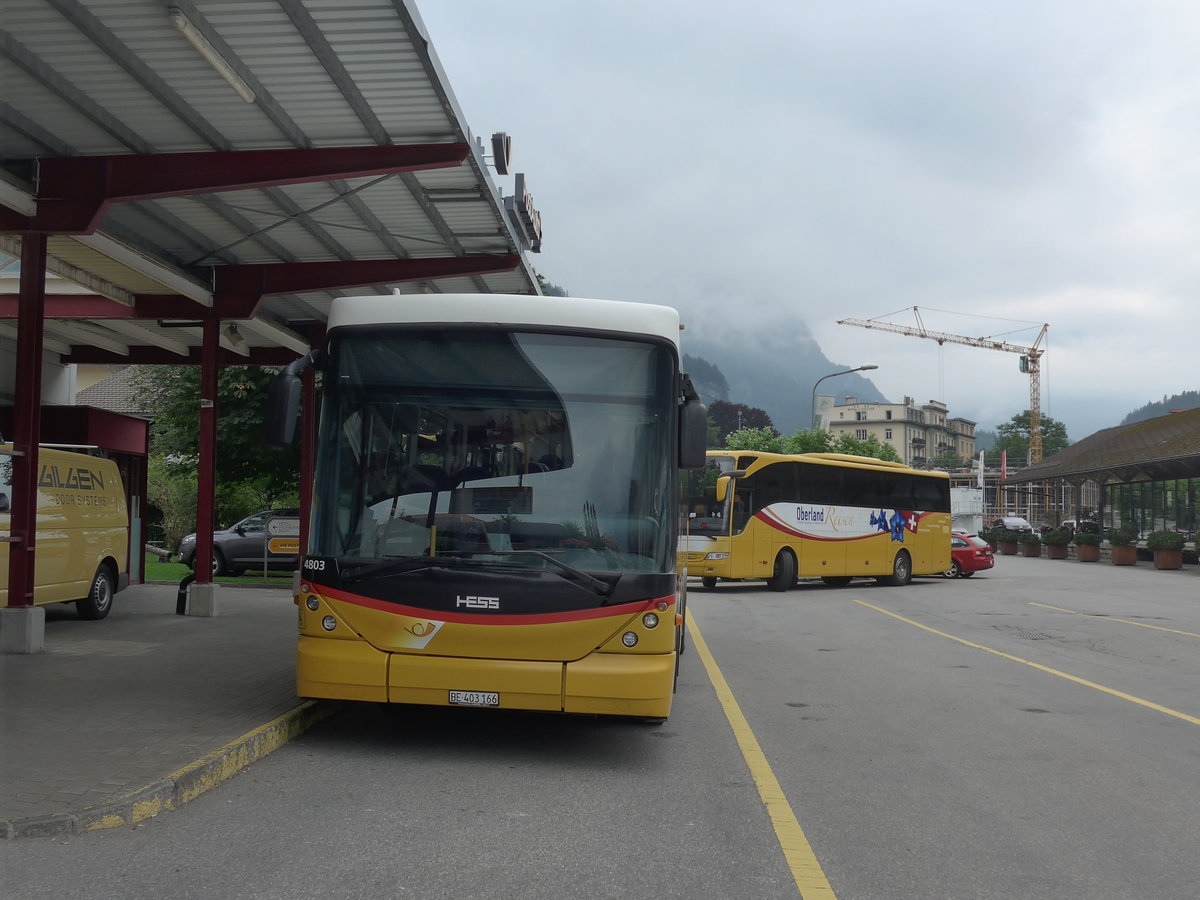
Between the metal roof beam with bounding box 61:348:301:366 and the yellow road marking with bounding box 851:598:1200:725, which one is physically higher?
the metal roof beam with bounding box 61:348:301:366

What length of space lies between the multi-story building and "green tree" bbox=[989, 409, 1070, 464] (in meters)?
10.6

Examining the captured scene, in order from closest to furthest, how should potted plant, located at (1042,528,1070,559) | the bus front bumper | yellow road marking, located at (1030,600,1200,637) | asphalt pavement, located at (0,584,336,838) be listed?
asphalt pavement, located at (0,584,336,838)
the bus front bumper
yellow road marking, located at (1030,600,1200,637)
potted plant, located at (1042,528,1070,559)

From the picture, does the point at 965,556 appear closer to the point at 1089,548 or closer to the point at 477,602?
the point at 1089,548

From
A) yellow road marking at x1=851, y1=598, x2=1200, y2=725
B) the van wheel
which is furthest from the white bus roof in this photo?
the van wheel

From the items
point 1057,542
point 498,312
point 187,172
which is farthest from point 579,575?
point 1057,542

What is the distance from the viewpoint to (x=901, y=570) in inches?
1211

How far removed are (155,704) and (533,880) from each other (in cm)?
459

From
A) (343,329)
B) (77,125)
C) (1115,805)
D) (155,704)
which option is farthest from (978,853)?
(77,125)

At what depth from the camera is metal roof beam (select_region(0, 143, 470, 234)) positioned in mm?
11031

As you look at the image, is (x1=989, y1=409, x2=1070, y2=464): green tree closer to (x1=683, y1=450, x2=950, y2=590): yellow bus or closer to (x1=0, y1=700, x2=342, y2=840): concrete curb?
(x1=683, y1=450, x2=950, y2=590): yellow bus

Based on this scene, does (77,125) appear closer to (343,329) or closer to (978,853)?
(343,329)

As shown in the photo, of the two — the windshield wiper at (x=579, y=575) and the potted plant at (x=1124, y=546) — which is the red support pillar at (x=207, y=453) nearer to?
the windshield wiper at (x=579, y=575)

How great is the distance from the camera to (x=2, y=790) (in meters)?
5.72

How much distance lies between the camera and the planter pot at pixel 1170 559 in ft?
133
